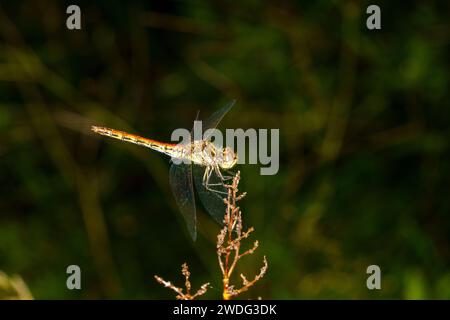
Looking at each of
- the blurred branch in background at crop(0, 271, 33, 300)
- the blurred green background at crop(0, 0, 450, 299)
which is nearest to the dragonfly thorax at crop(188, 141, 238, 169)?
the blurred branch in background at crop(0, 271, 33, 300)

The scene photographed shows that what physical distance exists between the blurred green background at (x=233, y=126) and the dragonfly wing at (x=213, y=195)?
0.85m

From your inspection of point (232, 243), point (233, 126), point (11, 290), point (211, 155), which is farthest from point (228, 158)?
point (233, 126)

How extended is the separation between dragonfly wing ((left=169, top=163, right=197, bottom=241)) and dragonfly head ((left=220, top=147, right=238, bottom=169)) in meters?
0.07

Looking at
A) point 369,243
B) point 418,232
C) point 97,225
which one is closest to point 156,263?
point 97,225

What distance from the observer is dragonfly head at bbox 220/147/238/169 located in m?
0.69

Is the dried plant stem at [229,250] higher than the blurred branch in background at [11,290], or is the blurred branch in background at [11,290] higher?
the dried plant stem at [229,250]

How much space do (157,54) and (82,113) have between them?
291mm

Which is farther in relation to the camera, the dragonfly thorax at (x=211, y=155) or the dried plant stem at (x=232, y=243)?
the dragonfly thorax at (x=211, y=155)

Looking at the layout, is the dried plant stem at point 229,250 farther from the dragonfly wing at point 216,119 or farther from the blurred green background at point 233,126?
the blurred green background at point 233,126

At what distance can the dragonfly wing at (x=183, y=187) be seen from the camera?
74 cm

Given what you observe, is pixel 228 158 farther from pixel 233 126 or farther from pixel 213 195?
pixel 233 126

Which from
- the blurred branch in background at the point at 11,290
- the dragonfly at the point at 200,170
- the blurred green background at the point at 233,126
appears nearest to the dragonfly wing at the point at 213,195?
the dragonfly at the point at 200,170

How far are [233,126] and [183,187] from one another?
93cm

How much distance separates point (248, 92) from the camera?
177 cm
